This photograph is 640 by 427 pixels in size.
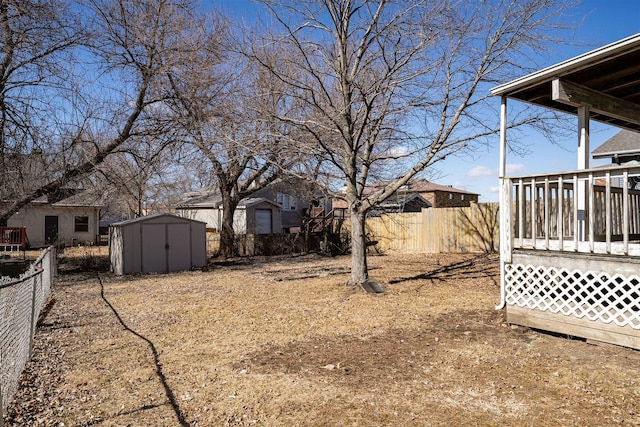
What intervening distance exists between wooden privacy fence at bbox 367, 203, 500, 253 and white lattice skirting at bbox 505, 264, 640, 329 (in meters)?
10.1

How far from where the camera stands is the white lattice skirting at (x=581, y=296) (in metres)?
5.10

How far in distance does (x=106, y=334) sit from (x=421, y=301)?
212 inches

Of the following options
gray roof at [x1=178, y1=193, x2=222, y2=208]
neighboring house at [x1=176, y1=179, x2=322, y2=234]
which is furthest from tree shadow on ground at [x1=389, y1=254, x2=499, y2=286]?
gray roof at [x1=178, y1=193, x2=222, y2=208]

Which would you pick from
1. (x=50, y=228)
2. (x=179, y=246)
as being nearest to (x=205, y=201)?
(x=50, y=228)

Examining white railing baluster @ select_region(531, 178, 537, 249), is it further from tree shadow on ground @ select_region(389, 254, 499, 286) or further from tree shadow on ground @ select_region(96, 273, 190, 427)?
tree shadow on ground @ select_region(96, 273, 190, 427)

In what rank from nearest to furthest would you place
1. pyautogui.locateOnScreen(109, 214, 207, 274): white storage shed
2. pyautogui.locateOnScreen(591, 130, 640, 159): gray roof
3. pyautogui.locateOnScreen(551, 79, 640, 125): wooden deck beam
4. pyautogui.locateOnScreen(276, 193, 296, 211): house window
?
pyautogui.locateOnScreen(551, 79, 640, 125): wooden deck beam < pyautogui.locateOnScreen(591, 130, 640, 159): gray roof < pyautogui.locateOnScreen(109, 214, 207, 274): white storage shed < pyautogui.locateOnScreen(276, 193, 296, 211): house window

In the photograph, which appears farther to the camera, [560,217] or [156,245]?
[156,245]

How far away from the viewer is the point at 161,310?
8.43 meters

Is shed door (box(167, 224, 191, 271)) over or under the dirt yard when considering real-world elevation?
over

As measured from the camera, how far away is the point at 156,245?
15.0m

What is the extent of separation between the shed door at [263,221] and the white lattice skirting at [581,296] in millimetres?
22774

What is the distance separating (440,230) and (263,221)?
45.6ft

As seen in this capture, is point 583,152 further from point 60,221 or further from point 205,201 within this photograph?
point 205,201

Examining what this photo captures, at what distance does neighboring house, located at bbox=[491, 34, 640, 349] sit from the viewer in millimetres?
5207
